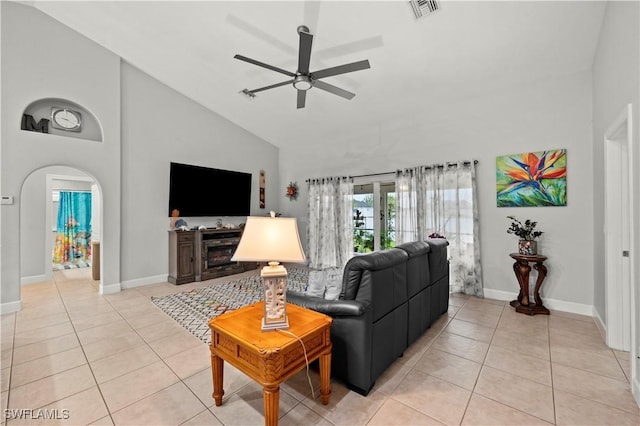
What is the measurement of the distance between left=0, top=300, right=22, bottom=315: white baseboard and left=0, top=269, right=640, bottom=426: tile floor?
46 cm

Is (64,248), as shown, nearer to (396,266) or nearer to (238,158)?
(238,158)

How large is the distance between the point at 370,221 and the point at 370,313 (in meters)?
3.57

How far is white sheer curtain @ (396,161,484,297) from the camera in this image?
3.97 meters

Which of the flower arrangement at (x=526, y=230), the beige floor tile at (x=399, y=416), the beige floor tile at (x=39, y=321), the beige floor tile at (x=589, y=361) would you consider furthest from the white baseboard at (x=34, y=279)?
the flower arrangement at (x=526, y=230)

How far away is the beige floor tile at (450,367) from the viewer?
2039mm

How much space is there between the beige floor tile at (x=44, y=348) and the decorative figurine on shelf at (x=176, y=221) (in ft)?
7.89

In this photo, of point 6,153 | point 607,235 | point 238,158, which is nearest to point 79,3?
point 6,153

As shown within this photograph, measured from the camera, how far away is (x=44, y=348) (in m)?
2.53

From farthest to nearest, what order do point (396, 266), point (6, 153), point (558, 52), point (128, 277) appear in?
point (128, 277), point (6, 153), point (558, 52), point (396, 266)

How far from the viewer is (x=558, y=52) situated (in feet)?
10.0

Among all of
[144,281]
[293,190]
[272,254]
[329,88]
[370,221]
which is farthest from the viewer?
[293,190]

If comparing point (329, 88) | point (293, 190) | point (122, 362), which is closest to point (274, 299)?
point (122, 362)

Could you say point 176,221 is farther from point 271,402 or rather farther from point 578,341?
point 578,341

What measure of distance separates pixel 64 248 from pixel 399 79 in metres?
7.82
